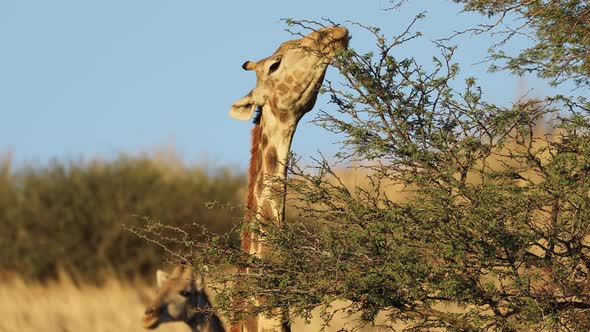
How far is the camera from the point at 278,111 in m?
7.34

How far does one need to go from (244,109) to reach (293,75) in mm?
533

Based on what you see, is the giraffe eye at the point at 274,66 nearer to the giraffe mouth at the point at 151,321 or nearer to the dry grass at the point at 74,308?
the giraffe mouth at the point at 151,321

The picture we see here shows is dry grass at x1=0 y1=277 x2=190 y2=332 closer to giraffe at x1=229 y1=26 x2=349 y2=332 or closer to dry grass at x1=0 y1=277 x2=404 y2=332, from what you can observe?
dry grass at x1=0 y1=277 x2=404 y2=332

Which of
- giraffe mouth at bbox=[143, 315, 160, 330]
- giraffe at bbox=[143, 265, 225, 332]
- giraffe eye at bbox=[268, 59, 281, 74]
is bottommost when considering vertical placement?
giraffe mouth at bbox=[143, 315, 160, 330]

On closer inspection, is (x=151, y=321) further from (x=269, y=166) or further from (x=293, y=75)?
(x=293, y=75)

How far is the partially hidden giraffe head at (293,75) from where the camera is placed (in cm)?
706

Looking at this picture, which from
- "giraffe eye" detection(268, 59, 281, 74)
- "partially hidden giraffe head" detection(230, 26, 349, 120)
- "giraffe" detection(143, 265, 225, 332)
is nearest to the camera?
"partially hidden giraffe head" detection(230, 26, 349, 120)

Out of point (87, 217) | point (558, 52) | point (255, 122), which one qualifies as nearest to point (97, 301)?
point (87, 217)

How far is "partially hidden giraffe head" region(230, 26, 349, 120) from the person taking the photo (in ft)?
23.2

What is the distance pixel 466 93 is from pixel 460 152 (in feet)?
1.38

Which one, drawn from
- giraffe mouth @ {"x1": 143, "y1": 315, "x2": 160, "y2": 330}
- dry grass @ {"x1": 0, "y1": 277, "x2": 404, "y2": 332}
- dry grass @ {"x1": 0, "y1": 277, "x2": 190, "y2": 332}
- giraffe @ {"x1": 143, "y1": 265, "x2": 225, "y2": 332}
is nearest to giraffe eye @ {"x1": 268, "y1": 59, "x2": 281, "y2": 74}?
giraffe @ {"x1": 143, "y1": 265, "x2": 225, "y2": 332}

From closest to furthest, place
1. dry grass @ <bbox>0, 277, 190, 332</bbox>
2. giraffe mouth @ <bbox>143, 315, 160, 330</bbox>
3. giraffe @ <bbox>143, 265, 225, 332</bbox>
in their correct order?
giraffe @ <bbox>143, 265, 225, 332</bbox> < giraffe mouth @ <bbox>143, 315, 160, 330</bbox> < dry grass @ <bbox>0, 277, 190, 332</bbox>

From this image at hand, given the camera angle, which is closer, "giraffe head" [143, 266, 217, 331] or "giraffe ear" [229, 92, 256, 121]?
"giraffe ear" [229, 92, 256, 121]

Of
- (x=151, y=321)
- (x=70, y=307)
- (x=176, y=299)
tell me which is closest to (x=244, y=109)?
(x=176, y=299)
